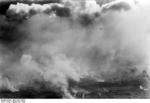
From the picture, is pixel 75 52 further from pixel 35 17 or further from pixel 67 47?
pixel 35 17

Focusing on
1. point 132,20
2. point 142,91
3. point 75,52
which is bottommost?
point 142,91

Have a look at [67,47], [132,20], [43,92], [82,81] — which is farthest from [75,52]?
[132,20]

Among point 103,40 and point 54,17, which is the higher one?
point 54,17

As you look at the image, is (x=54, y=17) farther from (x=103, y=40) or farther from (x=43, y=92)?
(x=43, y=92)

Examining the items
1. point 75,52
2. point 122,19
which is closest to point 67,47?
point 75,52

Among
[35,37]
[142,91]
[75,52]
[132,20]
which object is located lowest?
[142,91]

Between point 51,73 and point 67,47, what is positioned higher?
point 67,47
